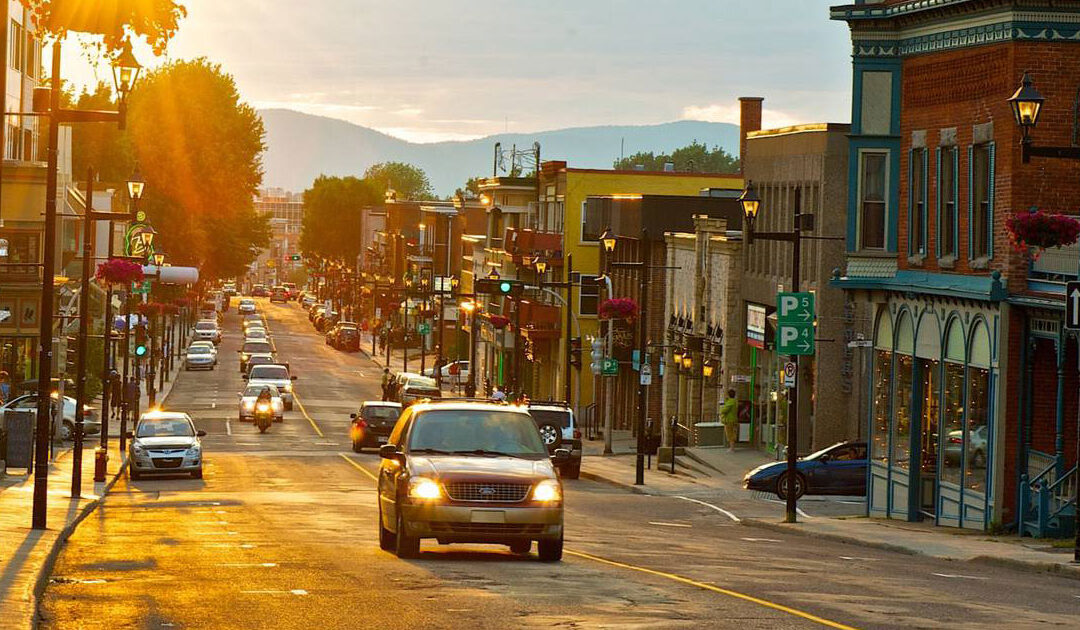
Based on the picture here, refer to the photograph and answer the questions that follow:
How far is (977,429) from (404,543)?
13.9 meters

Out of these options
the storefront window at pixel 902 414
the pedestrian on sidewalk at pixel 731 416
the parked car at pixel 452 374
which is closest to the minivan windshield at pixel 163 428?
the pedestrian on sidewalk at pixel 731 416

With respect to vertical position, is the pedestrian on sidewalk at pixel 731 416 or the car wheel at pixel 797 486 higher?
the pedestrian on sidewalk at pixel 731 416

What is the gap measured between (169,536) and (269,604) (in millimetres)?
9294

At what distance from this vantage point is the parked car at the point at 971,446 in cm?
3062

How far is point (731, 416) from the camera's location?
171 ft

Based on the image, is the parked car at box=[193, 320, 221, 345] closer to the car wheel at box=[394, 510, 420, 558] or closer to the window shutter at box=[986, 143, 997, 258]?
the window shutter at box=[986, 143, 997, 258]

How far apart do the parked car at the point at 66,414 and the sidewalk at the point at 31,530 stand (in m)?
2.66

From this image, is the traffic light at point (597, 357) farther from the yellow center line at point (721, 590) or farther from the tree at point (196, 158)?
the tree at point (196, 158)

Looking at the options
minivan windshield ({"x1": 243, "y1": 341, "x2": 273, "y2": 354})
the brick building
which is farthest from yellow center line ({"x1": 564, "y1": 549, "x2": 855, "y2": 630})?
minivan windshield ({"x1": 243, "y1": 341, "x2": 273, "y2": 354})

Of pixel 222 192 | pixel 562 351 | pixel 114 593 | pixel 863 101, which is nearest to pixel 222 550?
pixel 114 593

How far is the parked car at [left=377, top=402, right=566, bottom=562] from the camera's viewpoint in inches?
771

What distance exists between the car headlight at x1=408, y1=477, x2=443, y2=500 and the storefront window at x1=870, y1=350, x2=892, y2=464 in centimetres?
1777

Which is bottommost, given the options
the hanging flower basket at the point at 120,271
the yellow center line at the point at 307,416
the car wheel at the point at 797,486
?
the yellow center line at the point at 307,416

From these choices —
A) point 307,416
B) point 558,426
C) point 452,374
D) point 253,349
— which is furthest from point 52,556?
point 253,349
